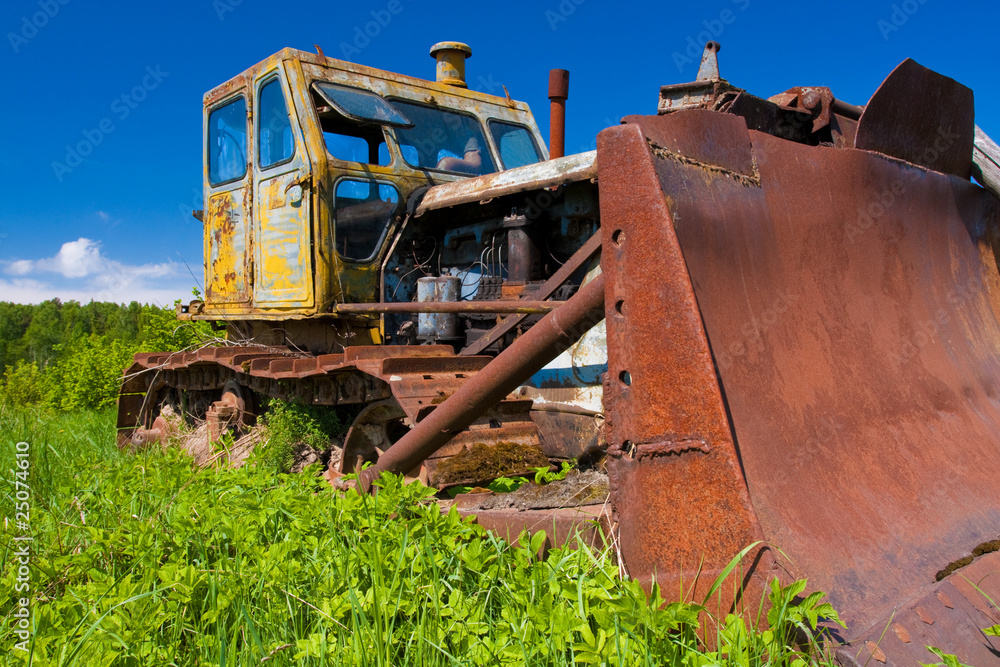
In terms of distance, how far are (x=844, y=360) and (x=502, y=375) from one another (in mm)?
896

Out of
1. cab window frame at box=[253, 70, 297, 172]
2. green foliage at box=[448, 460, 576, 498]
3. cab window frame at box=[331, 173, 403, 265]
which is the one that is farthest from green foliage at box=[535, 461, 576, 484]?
cab window frame at box=[253, 70, 297, 172]

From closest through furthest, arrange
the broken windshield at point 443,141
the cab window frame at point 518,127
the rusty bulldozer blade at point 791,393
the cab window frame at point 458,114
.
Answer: the rusty bulldozer blade at point 791,393 → the cab window frame at point 458,114 → the broken windshield at point 443,141 → the cab window frame at point 518,127

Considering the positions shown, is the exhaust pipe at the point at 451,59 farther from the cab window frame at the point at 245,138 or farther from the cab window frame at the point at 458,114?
the cab window frame at the point at 245,138

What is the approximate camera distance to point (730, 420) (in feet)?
4.59

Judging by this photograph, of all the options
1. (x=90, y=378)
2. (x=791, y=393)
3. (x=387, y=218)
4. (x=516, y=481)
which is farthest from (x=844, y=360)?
(x=90, y=378)

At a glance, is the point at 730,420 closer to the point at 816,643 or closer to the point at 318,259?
the point at 816,643

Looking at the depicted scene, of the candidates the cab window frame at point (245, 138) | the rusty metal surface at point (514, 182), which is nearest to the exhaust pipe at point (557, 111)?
the rusty metal surface at point (514, 182)

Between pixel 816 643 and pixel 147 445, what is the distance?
4.50 m

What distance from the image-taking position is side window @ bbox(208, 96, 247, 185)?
4797 mm

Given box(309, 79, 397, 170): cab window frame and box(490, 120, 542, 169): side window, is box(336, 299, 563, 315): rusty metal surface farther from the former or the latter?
box(490, 120, 542, 169): side window

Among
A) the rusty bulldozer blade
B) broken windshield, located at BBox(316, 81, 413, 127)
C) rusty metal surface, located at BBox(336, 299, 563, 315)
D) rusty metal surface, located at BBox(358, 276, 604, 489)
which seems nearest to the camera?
the rusty bulldozer blade

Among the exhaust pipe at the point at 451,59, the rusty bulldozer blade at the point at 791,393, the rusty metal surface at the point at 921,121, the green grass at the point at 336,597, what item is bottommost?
the green grass at the point at 336,597

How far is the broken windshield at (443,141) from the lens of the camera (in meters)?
4.59

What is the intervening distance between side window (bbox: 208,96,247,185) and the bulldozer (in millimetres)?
227
